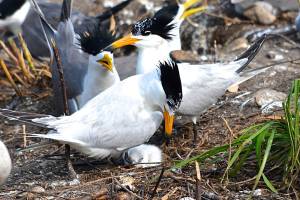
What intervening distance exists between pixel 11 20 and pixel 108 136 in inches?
143

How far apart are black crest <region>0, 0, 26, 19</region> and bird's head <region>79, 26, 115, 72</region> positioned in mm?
2514

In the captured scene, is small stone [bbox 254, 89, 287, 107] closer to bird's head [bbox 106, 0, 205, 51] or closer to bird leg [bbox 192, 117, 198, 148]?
bird leg [bbox 192, 117, 198, 148]

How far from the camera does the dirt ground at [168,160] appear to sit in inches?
174

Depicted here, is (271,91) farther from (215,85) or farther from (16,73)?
(16,73)

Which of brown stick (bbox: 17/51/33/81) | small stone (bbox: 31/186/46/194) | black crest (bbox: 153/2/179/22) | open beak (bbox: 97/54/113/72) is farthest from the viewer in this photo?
brown stick (bbox: 17/51/33/81)

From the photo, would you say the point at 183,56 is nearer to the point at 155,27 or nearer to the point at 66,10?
the point at 155,27

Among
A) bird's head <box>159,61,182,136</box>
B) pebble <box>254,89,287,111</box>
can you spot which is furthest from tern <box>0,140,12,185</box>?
pebble <box>254,89,287,111</box>

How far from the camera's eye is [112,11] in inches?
316

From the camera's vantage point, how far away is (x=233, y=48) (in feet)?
23.9

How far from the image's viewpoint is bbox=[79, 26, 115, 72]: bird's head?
18.0 feet

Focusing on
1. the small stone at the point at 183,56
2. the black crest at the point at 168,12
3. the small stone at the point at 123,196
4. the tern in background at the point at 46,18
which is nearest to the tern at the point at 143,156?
the small stone at the point at 123,196

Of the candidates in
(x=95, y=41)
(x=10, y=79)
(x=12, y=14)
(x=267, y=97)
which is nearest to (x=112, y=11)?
(x=12, y=14)

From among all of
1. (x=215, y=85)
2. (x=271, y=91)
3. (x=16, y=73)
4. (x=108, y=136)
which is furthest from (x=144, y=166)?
(x=16, y=73)

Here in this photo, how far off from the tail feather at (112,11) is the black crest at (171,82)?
3397 mm
